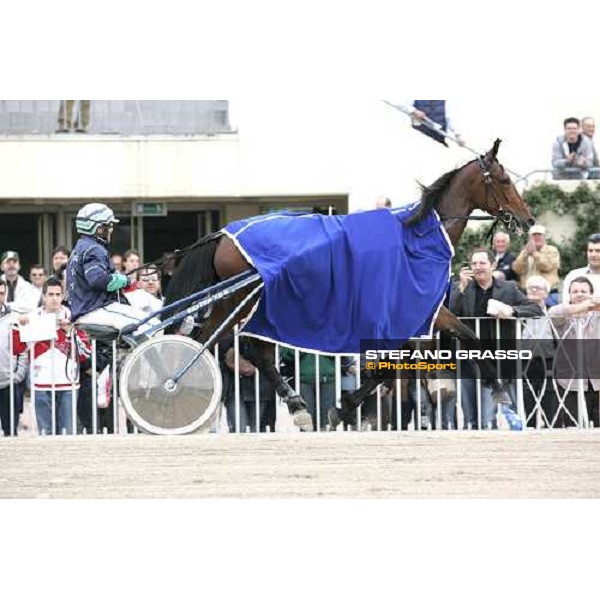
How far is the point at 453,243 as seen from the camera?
38.6 ft

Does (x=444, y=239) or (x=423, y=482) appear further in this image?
(x=444, y=239)

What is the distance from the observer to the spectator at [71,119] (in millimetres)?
18219

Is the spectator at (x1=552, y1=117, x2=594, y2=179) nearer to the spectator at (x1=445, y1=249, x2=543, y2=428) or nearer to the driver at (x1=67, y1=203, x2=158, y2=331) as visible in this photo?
the spectator at (x1=445, y1=249, x2=543, y2=428)

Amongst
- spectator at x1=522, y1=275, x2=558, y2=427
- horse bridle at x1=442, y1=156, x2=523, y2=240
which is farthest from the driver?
spectator at x1=522, y1=275, x2=558, y2=427

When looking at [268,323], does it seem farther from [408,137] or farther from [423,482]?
[408,137]

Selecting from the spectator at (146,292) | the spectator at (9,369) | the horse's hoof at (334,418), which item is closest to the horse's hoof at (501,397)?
the horse's hoof at (334,418)

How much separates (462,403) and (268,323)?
5.46ft

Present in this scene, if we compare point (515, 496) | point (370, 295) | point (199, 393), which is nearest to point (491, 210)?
point (370, 295)

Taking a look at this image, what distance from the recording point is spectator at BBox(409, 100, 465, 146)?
1745 cm

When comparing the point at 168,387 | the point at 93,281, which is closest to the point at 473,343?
the point at 168,387

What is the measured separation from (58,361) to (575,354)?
12.9ft

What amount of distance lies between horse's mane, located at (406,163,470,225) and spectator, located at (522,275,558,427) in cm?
115

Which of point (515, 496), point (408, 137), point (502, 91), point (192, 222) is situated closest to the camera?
point (515, 496)

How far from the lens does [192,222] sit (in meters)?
19.0
